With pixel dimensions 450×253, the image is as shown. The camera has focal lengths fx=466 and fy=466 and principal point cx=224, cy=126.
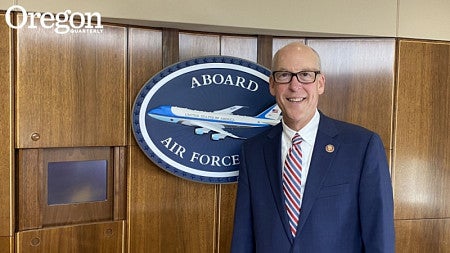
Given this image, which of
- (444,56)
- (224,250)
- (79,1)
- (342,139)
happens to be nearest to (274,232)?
(342,139)

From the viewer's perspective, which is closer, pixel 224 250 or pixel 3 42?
pixel 3 42

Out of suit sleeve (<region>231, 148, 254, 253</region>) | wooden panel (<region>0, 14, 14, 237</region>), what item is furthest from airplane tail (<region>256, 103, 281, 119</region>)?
wooden panel (<region>0, 14, 14, 237</region>)

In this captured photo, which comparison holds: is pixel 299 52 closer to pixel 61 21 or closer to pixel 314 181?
pixel 314 181

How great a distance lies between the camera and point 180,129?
2.17 meters

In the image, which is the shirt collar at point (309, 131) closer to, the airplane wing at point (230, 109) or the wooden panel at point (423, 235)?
the airplane wing at point (230, 109)

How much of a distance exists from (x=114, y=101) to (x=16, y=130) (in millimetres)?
420

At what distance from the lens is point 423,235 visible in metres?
2.43

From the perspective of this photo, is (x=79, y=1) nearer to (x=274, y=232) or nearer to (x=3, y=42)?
(x=3, y=42)

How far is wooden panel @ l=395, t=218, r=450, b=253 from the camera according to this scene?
2.41 metres

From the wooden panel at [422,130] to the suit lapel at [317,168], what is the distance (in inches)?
34.2

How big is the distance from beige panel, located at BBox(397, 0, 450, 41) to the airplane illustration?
30.7 inches

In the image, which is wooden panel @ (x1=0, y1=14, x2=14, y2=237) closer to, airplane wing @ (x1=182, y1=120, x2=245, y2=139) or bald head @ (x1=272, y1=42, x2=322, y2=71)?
airplane wing @ (x1=182, y1=120, x2=245, y2=139)

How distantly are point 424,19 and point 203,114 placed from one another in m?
1.22

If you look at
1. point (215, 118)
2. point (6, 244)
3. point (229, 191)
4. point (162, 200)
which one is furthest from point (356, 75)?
point (6, 244)
